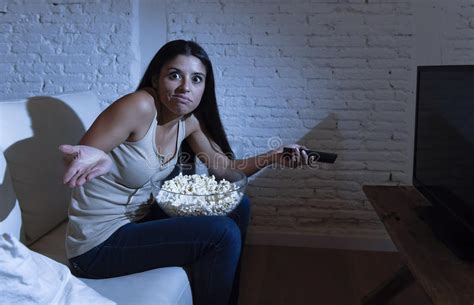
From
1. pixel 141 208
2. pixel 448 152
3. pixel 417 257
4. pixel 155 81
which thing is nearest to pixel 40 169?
pixel 141 208

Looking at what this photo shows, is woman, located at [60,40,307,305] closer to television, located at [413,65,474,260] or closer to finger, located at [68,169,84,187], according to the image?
finger, located at [68,169,84,187]

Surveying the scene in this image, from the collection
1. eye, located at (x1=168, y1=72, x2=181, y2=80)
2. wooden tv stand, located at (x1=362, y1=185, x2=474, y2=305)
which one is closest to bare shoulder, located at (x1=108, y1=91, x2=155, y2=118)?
eye, located at (x1=168, y1=72, x2=181, y2=80)

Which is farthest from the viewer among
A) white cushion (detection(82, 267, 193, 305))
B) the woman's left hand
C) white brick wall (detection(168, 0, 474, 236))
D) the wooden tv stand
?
white brick wall (detection(168, 0, 474, 236))

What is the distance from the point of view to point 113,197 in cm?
136

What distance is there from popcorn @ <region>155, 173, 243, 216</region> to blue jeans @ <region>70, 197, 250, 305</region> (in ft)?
0.23

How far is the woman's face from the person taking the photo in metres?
1.44

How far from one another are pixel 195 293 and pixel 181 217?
9.6 inches

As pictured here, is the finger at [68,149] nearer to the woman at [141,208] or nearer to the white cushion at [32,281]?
the woman at [141,208]

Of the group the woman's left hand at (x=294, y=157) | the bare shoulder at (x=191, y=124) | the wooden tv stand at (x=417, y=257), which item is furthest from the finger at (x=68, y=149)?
the wooden tv stand at (x=417, y=257)

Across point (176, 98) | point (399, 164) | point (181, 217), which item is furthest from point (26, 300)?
point (399, 164)

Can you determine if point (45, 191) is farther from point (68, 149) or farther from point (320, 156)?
point (320, 156)

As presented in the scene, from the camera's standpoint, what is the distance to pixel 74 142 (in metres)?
1.72

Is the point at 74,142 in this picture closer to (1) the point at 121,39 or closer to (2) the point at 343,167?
(1) the point at 121,39

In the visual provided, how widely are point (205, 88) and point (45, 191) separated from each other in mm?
693
